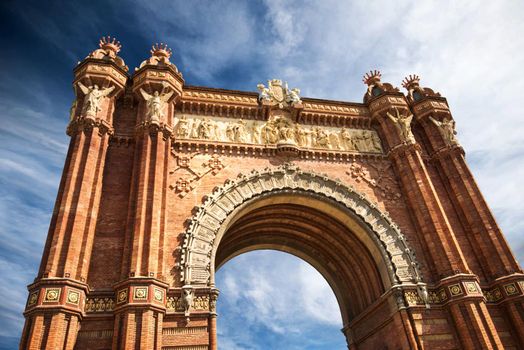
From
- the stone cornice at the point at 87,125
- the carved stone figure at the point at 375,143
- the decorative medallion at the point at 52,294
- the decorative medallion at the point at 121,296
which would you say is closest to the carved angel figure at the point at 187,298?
the decorative medallion at the point at 121,296

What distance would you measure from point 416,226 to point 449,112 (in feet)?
23.3

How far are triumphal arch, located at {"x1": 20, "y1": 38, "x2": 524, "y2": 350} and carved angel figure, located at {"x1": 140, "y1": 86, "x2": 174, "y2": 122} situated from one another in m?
0.06

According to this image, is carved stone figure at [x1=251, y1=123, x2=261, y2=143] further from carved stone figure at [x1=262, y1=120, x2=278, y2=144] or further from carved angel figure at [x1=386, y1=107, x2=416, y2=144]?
carved angel figure at [x1=386, y1=107, x2=416, y2=144]

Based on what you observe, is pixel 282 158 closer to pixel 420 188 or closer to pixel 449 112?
pixel 420 188

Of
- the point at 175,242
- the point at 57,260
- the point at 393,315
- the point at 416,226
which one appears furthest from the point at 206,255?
the point at 416,226

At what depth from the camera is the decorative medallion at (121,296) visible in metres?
11.0

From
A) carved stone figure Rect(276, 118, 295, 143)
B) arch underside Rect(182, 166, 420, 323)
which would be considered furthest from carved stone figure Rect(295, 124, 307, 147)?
arch underside Rect(182, 166, 420, 323)

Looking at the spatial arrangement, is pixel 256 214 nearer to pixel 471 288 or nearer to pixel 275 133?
pixel 275 133

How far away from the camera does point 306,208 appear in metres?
16.7

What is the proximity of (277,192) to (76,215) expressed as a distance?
292 inches

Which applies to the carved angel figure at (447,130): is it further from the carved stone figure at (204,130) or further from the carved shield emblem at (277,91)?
the carved stone figure at (204,130)

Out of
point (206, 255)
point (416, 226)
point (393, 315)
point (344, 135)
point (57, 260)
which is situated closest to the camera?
point (57, 260)

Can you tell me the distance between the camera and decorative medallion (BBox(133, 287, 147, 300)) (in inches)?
427

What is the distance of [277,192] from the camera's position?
51.2 feet
